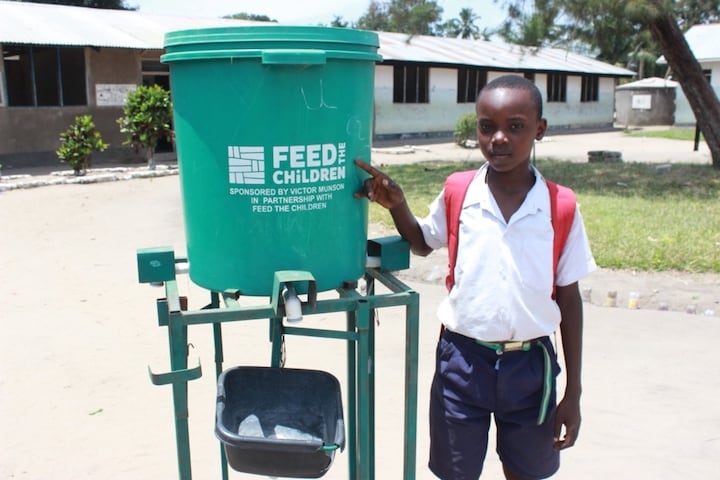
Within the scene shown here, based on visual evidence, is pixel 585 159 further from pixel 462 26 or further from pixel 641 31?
pixel 462 26

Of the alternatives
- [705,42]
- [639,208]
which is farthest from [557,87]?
[639,208]

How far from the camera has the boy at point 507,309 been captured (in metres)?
1.86

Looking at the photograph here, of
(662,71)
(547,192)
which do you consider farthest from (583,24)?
(662,71)

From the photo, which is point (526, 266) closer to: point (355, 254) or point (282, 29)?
point (355, 254)

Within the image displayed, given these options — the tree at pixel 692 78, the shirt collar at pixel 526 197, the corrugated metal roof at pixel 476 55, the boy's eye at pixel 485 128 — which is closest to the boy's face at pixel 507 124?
the boy's eye at pixel 485 128

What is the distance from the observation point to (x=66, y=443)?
3.05 m

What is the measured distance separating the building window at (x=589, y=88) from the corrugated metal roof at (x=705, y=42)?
2775 millimetres

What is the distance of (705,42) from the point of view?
28.0 m

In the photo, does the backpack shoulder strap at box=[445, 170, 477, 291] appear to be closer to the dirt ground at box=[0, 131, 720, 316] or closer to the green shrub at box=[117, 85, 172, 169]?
the dirt ground at box=[0, 131, 720, 316]

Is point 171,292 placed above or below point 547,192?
below

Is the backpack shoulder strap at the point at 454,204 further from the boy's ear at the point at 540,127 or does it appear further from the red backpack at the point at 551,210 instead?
the boy's ear at the point at 540,127

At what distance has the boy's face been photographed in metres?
1.80

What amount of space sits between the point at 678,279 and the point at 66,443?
432 centimetres

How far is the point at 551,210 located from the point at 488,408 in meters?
0.56
